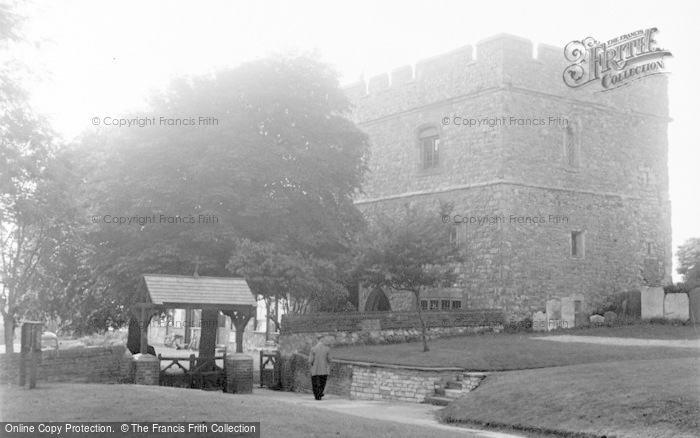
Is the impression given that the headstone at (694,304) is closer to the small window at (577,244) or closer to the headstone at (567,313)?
the headstone at (567,313)

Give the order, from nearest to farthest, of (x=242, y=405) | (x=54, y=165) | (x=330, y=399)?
1. (x=242, y=405)
2. (x=54, y=165)
3. (x=330, y=399)

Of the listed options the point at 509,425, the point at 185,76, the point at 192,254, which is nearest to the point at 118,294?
the point at 192,254

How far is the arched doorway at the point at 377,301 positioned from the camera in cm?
3869

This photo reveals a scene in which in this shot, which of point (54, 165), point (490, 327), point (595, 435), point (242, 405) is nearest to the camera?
point (595, 435)

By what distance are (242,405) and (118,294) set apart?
43.2 ft

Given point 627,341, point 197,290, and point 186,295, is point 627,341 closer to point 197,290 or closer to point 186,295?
point 197,290

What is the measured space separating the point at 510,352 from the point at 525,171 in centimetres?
1190

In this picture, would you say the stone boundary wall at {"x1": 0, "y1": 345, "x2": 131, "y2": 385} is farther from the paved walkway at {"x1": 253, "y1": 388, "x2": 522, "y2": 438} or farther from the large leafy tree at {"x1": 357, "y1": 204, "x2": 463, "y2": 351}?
the large leafy tree at {"x1": 357, "y1": 204, "x2": 463, "y2": 351}

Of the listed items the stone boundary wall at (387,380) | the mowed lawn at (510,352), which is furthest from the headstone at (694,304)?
the stone boundary wall at (387,380)

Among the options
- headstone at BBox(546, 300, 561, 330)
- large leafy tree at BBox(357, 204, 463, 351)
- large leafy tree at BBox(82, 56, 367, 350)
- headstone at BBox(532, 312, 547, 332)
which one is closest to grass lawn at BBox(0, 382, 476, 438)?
large leafy tree at BBox(82, 56, 367, 350)

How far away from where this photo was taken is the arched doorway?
3869cm

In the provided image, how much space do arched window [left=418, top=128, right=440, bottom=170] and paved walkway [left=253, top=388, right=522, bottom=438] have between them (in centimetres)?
1572

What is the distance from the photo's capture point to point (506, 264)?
111ft

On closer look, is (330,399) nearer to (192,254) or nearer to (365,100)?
(192,254)
